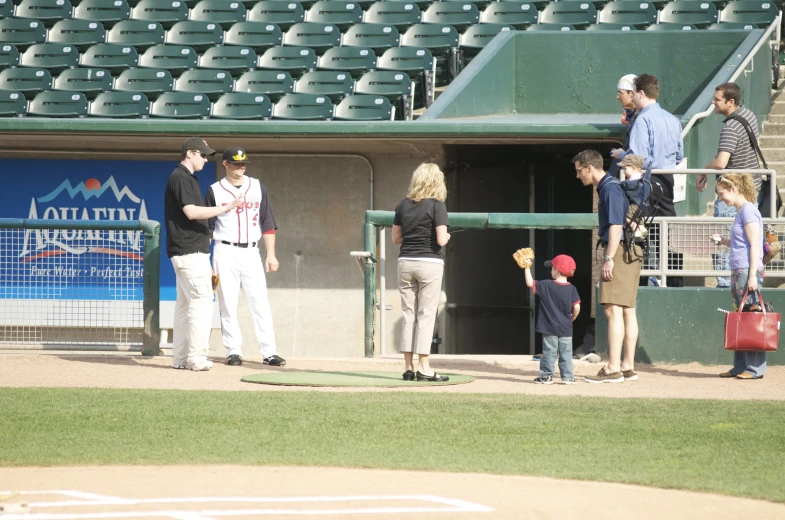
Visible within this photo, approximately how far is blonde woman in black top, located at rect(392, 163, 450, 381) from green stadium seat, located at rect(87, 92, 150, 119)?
6.66 metres

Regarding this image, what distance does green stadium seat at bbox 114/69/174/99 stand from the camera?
14.4 metres

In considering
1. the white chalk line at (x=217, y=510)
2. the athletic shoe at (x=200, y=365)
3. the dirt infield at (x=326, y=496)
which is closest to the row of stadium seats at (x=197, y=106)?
the athletic shoe at (x=200, y=365)

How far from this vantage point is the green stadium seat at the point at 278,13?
15.7 meters

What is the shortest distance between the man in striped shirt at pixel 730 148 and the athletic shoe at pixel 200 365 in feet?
13.9

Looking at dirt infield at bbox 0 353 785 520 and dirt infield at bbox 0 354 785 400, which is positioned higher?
dirt infield at bbox 0 354 785 400

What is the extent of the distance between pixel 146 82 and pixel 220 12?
2001mm

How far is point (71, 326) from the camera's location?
10414 millimetres

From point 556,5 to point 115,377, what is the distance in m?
9.14

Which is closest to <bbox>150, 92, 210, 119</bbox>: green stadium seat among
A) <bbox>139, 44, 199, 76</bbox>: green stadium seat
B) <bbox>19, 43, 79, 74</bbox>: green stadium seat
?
<bbox>139, 44, 199, 76</bbox>: green stadium seat

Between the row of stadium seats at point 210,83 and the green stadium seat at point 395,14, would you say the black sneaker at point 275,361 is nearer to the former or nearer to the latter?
the row of stadium seats at point 210,83

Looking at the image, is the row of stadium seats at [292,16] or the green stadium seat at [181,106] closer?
the green stadium seat at [181,106]

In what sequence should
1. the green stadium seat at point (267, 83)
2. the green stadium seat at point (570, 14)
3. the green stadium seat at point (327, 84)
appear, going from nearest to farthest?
the green stadium seat at point (327, 84) → the green stadium seat at point (267, 83) → the green stadium seat at point (570, 14)

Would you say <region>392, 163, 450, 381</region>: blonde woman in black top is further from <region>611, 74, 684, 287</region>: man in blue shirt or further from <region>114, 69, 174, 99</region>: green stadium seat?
<region>114, 69, 174, 99</region>: green stadium seat

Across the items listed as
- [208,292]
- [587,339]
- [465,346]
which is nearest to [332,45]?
[465,346]
